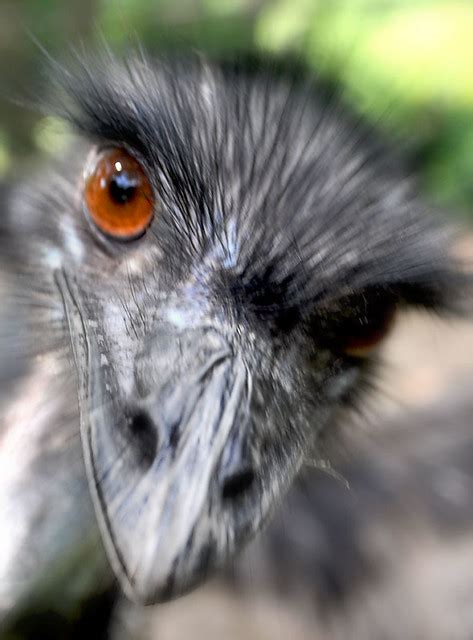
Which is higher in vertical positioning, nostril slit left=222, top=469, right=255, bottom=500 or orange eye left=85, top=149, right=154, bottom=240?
orange eye left=85, top=149, right=154, bottom=240

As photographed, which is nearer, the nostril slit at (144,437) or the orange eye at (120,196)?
the nostril slit at (144,437)

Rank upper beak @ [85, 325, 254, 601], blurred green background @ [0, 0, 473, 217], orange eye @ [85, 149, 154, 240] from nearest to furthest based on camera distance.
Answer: upper beak @ [85, 325, 254, 601], orange eye @ [85, 149, 154, 240], blurred green background @ [0, 0, 473, 217]

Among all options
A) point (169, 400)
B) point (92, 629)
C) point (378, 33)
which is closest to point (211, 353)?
point (169, 400)

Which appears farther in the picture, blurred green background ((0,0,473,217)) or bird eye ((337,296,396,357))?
blurred green background ((0,0,473,217))

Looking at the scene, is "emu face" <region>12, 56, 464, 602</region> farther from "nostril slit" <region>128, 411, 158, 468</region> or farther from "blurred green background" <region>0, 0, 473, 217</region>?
"blurred green background" <region>0, 0, 473, 217</region>

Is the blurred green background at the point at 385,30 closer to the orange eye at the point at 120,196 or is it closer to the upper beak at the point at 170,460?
the orange eye at the point at 120,196

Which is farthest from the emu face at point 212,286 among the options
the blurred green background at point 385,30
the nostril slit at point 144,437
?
the blurred green background at point 385,30

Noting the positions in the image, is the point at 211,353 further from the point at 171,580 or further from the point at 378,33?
the point at 378,33

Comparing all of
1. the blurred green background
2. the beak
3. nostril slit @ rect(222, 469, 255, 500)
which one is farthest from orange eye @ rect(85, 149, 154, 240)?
the blurred green background
